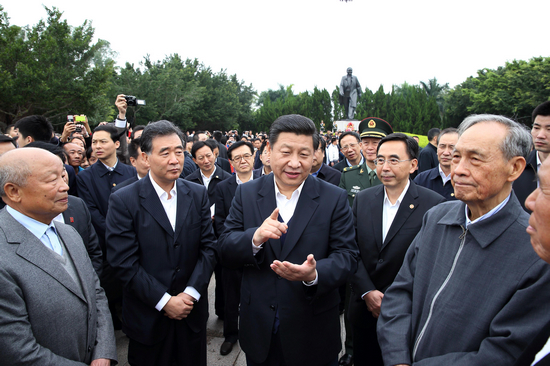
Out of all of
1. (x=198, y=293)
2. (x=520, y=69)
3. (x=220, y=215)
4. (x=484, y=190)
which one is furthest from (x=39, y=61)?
(x=520, y=69)

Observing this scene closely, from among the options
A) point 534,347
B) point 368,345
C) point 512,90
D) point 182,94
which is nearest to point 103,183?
point 368,345

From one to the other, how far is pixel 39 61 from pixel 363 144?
57.5 ft

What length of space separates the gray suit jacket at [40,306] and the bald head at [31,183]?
0.10 meters

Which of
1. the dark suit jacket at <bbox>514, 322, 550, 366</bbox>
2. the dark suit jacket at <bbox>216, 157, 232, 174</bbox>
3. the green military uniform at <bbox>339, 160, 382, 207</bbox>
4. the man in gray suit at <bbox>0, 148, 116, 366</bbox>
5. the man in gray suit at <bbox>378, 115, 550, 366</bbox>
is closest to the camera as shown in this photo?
the dark suit jacket at <bbox>514, 322, 550, 366</bbox>

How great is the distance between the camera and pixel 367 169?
3.82 meters

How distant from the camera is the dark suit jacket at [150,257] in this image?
2.19 metres

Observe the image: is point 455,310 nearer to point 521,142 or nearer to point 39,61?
point 521,142

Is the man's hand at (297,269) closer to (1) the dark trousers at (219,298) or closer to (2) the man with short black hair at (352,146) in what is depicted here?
(1) the dark trousers at (219,298)

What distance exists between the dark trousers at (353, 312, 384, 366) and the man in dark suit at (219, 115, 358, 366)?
0.45m

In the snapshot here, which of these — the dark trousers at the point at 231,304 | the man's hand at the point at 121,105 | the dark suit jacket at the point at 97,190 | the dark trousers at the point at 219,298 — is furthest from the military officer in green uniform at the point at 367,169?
the man's hand at the point at 121,105

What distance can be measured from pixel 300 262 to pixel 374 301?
72cm

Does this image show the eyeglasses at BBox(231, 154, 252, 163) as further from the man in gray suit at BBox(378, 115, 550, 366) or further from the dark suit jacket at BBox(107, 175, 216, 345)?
the man in gray suit at BBox(378, 115, 550, 366)

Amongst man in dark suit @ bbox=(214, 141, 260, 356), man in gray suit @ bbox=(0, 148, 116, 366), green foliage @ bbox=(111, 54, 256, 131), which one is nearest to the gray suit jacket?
man in gray suit @ bbox=(0, 148, 116, 366)

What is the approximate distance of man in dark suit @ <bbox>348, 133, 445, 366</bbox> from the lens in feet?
7.72
